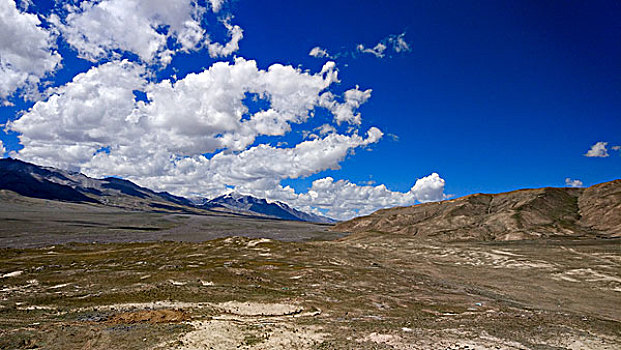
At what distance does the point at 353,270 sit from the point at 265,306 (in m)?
30.3

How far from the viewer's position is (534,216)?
6260 inches

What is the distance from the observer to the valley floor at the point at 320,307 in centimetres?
2731

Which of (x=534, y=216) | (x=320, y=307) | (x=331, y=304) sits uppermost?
(x=534, y=216)

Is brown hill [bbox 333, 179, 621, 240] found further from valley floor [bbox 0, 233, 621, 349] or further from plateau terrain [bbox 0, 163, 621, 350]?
valley floor [bbox 0, 233, 621, 349]

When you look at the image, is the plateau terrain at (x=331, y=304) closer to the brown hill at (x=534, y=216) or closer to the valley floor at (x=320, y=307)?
the valley floor at (x=320, y=307)

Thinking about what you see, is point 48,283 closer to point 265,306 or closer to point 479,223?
point 265,306

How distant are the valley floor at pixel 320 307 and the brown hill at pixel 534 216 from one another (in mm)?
70593

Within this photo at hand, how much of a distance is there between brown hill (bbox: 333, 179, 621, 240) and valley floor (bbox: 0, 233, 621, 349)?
70.6m

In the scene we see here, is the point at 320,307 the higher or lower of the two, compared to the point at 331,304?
lower

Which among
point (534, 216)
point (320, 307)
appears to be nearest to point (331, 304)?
point (320, 307)

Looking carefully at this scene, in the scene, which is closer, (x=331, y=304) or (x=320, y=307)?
(x=320, y=307)

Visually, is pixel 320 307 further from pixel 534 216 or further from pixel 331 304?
pixel 534 216

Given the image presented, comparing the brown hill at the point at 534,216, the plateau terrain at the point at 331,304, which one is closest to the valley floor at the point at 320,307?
the plateau terrain at the point at 331,304

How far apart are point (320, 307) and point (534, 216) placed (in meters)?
156
